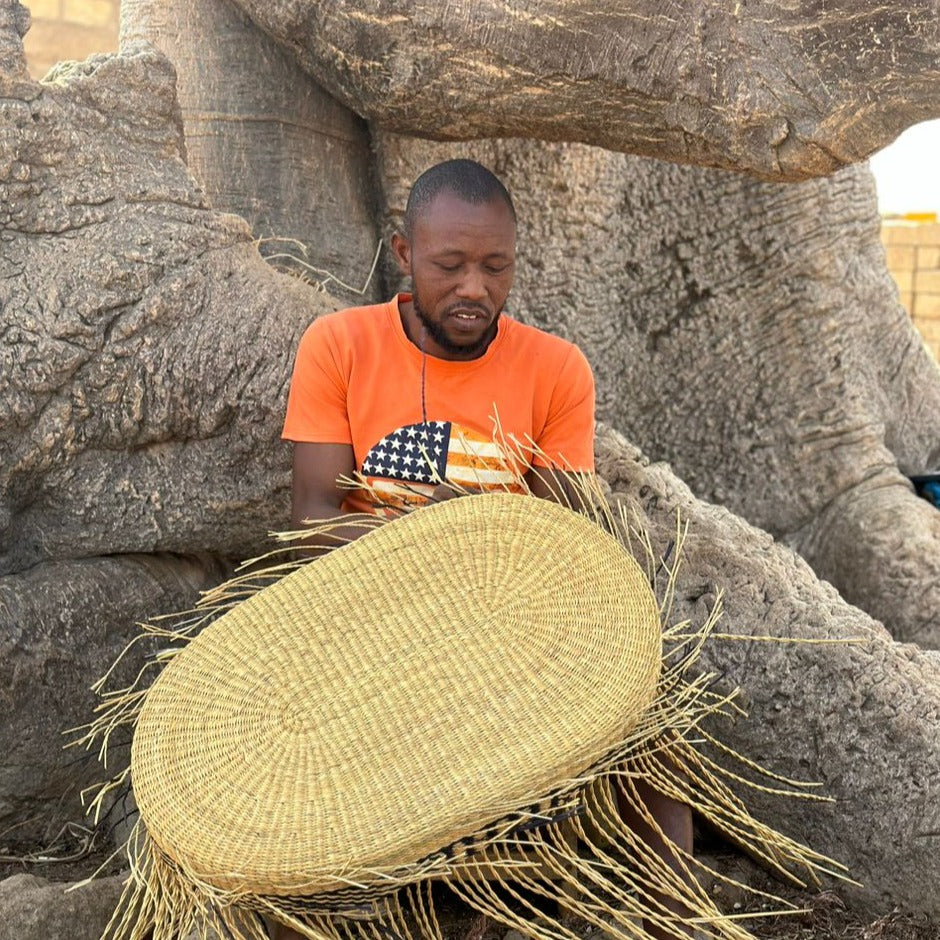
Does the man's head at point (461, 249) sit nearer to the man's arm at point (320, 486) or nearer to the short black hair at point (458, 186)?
the short black hair at point (458, 186)

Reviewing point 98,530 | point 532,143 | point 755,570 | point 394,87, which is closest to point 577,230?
point 532,143

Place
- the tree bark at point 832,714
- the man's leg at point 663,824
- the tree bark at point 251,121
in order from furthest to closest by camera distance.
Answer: the tree bark at point 251,121 → the tree bark at point 832,714 → the man's leg at point 663,824

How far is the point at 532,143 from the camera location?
12.6 ft

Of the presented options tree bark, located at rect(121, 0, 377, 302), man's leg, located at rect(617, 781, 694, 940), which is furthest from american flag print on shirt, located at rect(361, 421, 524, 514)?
tree bark, located at rect(121, 0, 377, 302)

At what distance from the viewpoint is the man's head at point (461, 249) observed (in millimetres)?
2494

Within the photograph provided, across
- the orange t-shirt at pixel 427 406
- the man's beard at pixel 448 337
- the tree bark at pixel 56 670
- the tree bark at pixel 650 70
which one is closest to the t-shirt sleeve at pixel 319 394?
the orange t-shirt at pixel 427 406

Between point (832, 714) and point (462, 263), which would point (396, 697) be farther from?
point (832, 714)

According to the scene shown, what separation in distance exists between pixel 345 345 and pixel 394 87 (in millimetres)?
845

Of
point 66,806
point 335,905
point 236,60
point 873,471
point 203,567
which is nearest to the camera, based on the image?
point 335,905

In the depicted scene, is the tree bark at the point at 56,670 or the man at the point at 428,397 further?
the tree bark at the point at 56,670

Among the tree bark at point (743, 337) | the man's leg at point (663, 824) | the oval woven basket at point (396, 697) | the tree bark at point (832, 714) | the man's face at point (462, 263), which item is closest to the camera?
the oval woven basket at point (396, 697)

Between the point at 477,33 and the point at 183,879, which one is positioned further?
the point at 477,33

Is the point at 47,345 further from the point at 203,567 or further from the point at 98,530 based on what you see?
the point at 203,567

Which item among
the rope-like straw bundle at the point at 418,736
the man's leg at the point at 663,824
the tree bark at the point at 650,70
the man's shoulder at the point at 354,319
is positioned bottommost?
the man's leg at the point at 663,824
